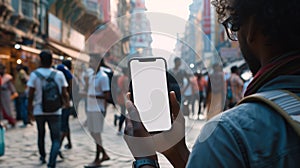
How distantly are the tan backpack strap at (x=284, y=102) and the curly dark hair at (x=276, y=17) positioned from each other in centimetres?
16

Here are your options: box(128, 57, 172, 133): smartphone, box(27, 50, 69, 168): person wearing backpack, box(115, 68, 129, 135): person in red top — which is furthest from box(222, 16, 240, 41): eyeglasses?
box(27, 50, 69, 168): person wearing backpack

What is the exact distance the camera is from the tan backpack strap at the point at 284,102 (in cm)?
86

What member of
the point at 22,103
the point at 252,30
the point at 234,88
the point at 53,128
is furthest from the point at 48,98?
the point at 22,103

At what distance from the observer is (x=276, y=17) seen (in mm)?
987

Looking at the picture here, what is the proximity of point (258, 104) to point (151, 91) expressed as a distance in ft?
1.58

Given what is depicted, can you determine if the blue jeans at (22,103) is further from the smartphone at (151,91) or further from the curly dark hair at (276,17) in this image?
the curly dark hair at (276,17)

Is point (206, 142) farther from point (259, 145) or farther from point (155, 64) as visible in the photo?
point (155, 64)

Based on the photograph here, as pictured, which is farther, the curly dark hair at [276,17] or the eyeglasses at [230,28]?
the eyeglasses at [230,28]

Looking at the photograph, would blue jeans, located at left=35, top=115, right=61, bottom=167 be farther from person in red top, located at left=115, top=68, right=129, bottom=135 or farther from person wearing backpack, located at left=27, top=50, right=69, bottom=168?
person in red top, located at left=115, top=68, right=129, bottom=135

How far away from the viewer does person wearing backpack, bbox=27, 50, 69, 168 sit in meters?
5.70

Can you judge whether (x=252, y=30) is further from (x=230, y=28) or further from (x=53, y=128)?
(x=53, y=128)

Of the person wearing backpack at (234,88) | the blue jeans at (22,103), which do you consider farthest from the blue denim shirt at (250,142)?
the blue jeans at (22,103)

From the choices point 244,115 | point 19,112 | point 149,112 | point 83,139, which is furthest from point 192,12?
point 19,112

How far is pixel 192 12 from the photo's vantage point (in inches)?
51.3
